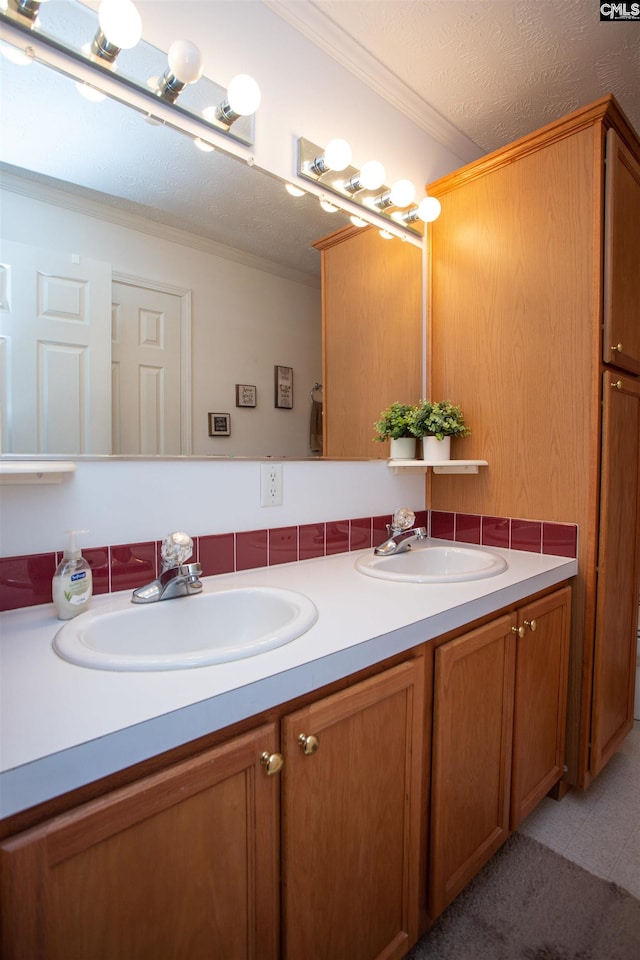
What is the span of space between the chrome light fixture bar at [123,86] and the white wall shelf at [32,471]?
82 centimetres

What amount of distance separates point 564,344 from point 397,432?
59 centimetres

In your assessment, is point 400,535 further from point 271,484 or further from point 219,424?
point 219,424

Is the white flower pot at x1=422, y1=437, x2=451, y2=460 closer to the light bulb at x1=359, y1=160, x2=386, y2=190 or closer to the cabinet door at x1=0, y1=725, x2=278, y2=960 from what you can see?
the light bulb at x1=359, y1=160, x2=386, y2=190

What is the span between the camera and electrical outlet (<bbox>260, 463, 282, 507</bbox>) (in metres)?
1.37

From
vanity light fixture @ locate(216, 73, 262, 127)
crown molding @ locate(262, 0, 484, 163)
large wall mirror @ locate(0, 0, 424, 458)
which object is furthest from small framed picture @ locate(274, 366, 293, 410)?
crown molding @ locate(262, 0, 484, 163)

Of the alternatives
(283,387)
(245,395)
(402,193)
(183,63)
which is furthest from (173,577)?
(402,193)

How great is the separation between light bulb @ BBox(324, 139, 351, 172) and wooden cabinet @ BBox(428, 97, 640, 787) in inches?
21.9

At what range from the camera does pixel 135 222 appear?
3.80ft

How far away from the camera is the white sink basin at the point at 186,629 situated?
0.73 m

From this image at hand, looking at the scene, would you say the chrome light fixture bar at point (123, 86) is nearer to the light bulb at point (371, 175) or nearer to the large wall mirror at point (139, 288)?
the large wall mirror at point (139, 288)

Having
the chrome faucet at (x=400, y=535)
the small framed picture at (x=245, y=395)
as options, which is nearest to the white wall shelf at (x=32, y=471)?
the small framed picture at (x=245, y=395)

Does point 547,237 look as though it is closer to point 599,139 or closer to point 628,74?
point 599,139

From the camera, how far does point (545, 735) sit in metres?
1.44

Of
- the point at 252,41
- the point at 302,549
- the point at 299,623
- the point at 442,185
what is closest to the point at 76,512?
the point at 299,623
